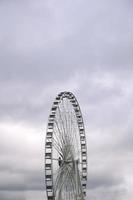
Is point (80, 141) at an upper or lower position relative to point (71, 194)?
upper

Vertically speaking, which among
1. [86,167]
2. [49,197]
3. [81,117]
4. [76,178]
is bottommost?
[49,197]

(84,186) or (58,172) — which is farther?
(84,186)

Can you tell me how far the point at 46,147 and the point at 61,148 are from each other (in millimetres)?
6759

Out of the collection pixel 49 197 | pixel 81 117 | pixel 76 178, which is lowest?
pixel 49 197

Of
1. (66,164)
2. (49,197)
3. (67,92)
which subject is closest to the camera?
(49,197)

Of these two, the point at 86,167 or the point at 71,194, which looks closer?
the point at 71,194

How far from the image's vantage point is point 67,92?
131 meters

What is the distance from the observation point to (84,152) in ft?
452

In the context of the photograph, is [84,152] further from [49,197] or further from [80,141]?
[49,197]

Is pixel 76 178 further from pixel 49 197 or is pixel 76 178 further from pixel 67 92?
pixel 67 92


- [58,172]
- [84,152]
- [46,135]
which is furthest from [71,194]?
[84,152]

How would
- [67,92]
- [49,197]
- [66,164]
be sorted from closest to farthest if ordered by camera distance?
[49,197]
[66,164]
[67,92]

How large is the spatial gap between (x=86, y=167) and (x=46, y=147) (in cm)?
2336

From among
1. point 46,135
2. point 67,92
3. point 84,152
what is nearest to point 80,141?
point 84,152
